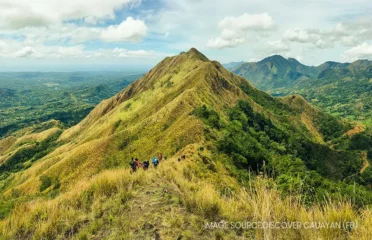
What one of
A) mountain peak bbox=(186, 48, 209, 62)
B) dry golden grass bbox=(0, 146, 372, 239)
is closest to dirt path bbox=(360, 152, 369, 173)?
mountain peak bbox=(186, 48, 209, 62)

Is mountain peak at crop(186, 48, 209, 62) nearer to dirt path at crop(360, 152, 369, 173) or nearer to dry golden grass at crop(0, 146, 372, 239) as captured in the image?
dirt path at crop(360, 152, 369, 173)

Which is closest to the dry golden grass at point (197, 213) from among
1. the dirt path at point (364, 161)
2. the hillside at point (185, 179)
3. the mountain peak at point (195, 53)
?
the hillside at point (185, 179)

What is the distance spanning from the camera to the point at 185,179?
12633 millimetres

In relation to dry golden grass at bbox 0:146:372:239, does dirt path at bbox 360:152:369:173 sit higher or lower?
lower

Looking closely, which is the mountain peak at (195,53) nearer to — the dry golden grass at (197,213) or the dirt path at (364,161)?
the dirt path at (364,161)

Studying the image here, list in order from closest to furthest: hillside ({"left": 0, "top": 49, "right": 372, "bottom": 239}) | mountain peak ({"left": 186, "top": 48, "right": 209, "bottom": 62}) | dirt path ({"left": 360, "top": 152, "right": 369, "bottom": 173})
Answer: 1. hillside ({"left": 0, "top": 49, "right": 372, "bottom": 239})
2. dirt path ({"left": 360, "top": 152, "right": 369, "bottom": 173})
3. mountain peak ({"left": 186, "top": 48, "right": 209, "bottom": 62})

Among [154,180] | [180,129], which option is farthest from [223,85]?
[154,180]

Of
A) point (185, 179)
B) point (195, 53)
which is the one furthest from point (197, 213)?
point (195, 53)

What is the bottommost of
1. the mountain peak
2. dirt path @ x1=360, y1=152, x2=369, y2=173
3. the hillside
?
dirt path @ x1=360, y1=152, x2=369, y2=173

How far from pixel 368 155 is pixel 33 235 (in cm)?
12823

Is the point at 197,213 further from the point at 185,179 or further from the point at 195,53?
the point at 195,53

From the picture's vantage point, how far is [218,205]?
7.89 meters

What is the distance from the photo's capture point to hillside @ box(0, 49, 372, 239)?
7.07 meters

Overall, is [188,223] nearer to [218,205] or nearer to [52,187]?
[218,205]
